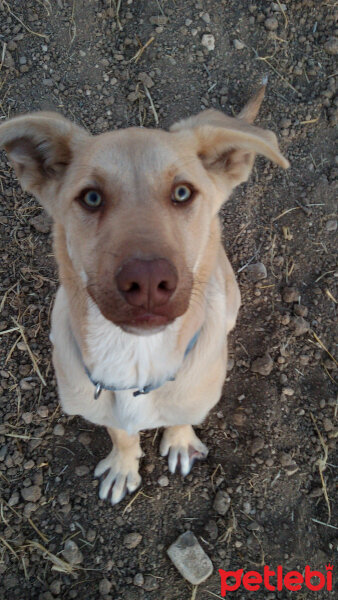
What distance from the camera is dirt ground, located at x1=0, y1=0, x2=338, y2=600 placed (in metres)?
3.18

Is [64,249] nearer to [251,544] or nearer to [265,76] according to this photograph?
[251,544]

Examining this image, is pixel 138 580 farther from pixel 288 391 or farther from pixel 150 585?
pixel 288 391

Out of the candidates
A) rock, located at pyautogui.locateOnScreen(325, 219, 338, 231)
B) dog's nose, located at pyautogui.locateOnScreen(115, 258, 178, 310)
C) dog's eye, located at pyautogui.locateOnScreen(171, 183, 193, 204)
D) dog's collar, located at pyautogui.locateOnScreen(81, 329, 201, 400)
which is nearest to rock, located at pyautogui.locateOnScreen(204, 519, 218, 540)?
dog's collar, located at pyautogui.locateOnScreen(81, 329, 201, 400)

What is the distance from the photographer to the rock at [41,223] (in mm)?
3906

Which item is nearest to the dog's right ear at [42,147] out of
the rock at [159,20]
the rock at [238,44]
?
the rock at [159,20]

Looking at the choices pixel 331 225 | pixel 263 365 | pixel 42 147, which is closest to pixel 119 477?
pixel 263 365

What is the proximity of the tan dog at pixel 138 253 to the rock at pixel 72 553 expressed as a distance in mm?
1106

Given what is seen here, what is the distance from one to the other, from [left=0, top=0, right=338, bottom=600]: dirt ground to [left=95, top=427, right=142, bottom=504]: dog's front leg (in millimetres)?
85

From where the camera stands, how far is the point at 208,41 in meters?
4.12

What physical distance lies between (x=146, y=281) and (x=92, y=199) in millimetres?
621

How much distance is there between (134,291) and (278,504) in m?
2.40

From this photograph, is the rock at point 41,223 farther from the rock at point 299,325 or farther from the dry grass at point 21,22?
the rock at point 299,325

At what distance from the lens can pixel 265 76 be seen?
4145 millimetres

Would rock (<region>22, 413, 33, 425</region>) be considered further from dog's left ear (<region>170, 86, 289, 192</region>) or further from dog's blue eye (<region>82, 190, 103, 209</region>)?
dog's left ear (<region>170, 86, 289, 192</region>)
